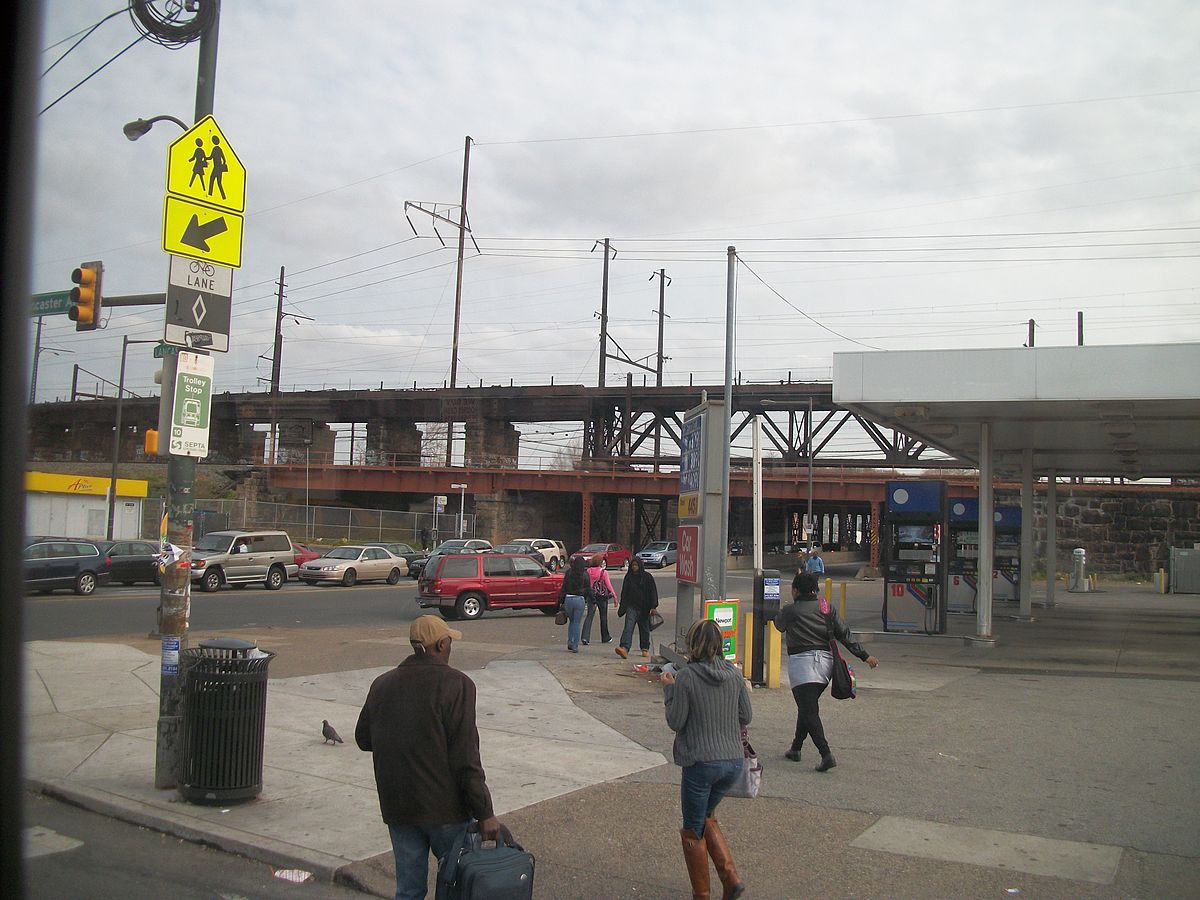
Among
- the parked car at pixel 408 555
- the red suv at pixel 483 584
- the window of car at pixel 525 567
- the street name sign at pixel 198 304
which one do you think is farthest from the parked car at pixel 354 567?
the street name sign at pixel 198 304

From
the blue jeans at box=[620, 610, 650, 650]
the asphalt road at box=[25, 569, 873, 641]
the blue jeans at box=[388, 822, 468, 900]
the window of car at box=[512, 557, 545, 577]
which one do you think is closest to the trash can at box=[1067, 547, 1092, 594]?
the asphalt road at box=[25, 569, 873, 641]

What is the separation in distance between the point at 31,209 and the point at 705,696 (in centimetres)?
546

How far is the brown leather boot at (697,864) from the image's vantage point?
18.1ft

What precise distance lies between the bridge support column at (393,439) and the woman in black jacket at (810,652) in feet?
231

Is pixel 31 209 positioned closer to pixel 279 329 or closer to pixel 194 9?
pixel 194 9

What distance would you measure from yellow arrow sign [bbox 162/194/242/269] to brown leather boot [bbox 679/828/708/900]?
589 cm

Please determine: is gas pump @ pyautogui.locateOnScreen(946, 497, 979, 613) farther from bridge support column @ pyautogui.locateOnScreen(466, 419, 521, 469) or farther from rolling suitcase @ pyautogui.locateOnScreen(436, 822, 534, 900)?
bridge support column @ pyautogui.locateOnScreen(466, 419, 521, 469)

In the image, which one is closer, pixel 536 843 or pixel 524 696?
pixel 536 843

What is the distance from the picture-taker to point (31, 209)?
6.84m

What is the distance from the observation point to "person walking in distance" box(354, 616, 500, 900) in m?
4.66

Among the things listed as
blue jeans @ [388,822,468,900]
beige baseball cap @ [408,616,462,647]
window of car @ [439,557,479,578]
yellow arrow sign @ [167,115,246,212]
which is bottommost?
blue jeans @ [388,822,468,900]

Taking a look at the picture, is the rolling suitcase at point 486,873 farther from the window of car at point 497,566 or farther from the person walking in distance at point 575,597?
the window of car at point 497,566

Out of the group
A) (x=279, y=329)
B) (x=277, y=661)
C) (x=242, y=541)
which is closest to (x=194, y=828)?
(x=277, y=661)

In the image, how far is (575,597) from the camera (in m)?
17.8
